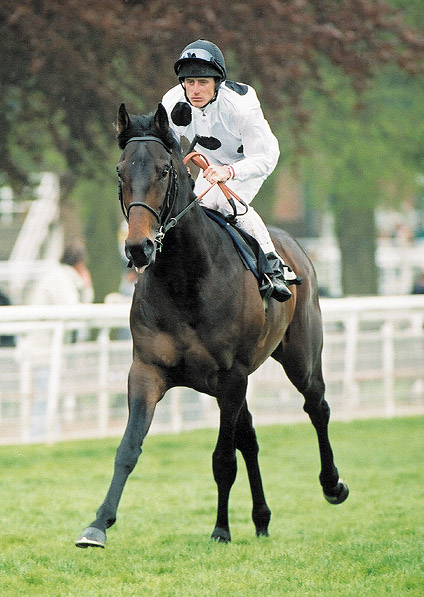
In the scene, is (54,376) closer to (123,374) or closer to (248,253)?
(123,374)

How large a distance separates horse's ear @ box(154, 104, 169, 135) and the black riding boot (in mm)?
1189

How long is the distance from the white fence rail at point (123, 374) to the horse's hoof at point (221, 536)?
4412mm

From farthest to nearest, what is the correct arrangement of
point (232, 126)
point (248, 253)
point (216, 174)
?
point (248, 253) → point (232, 126) → point (216, 174)

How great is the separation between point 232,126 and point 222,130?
6cm

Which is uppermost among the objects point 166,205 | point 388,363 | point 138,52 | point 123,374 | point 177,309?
point 138,52

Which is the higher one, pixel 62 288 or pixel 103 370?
pixel 62 288

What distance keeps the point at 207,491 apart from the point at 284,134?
10078mm

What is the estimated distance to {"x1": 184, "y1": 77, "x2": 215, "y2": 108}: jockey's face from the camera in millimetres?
6199

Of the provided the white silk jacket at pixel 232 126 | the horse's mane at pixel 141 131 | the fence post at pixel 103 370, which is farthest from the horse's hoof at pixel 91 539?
the fence post at pixel 103 370

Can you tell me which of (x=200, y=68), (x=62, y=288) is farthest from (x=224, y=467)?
(x=62, y=288)

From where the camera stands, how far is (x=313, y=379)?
767 centimetres

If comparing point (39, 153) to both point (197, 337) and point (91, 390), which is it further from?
point (197, 337)

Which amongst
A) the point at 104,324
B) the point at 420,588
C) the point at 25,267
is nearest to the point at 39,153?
the point at 104,324

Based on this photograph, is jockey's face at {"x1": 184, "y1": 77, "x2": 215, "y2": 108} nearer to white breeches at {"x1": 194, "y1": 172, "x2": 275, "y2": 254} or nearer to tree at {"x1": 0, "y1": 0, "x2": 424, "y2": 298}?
white breeches at {"x1": 194, "y1": 172, "x2": 275, "y2": 254}
